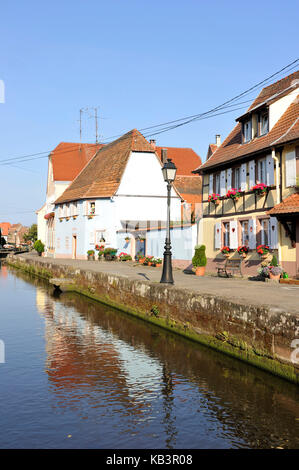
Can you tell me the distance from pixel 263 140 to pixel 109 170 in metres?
22.2

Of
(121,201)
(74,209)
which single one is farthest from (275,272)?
(74,209)

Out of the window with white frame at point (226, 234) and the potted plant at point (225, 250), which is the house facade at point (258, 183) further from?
the potted plant at point (225, 250)

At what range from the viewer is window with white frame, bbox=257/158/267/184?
67.5ft

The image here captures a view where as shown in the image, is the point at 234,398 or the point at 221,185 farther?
the point at 221,185

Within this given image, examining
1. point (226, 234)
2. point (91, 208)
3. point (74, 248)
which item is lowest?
point (74, 248)

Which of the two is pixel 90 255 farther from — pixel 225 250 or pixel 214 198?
pixel 225 250

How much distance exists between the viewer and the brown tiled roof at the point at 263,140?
18.8m

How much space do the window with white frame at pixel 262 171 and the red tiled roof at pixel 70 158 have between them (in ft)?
113

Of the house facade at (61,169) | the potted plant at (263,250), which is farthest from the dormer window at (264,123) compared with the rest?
the house facade at (61,169)

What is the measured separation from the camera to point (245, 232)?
22016 millimetres

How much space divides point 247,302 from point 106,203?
3002 cm

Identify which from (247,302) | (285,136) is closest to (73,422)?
(247,302)
